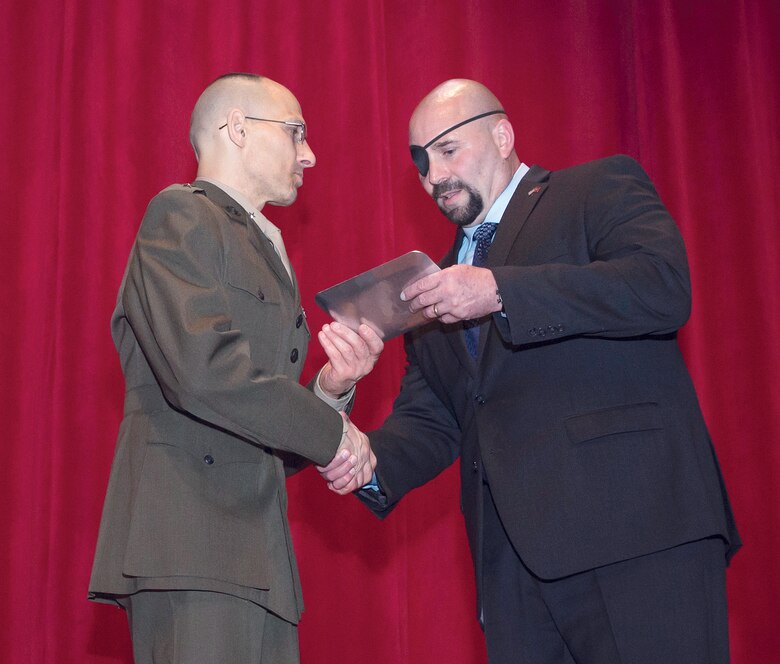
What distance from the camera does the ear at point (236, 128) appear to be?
2209 millimetres

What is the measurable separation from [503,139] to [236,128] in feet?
2.45

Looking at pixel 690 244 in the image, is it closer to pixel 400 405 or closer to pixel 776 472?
pixel 776 472

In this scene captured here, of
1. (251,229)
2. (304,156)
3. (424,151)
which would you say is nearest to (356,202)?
(424,151)

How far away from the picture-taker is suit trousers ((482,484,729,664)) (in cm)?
188

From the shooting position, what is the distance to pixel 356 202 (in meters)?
3.56

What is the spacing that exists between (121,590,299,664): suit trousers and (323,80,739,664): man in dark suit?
51cm

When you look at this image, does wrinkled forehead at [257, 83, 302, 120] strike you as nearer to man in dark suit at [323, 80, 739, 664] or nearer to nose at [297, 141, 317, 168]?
nose at [297, 141, 317, 168]

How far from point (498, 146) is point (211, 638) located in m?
1.47

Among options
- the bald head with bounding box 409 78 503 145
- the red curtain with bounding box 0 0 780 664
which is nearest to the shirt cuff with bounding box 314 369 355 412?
the bald head with bounding box 409 78 503 145

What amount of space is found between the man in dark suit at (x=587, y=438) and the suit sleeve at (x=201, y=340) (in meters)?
0.37

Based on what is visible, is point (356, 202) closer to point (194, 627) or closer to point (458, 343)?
point (458, 343)

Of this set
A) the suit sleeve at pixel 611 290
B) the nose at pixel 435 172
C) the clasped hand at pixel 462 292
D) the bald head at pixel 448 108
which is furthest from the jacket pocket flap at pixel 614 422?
the bald head at pixel 448 108

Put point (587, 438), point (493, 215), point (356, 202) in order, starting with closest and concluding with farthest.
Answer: point (587, 438) → point (493, 215) → point (356, 202)

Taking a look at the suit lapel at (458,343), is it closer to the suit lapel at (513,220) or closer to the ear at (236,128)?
the suit lapel at (513,220)
